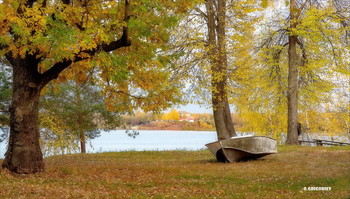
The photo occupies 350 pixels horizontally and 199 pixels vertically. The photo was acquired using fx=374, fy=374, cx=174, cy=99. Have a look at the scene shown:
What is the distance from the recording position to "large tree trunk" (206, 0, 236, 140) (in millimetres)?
19609

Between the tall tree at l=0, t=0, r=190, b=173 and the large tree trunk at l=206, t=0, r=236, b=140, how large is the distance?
632cm

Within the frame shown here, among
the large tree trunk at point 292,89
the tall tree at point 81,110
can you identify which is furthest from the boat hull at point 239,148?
the tall tree at point 81,110

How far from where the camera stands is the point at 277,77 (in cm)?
2647

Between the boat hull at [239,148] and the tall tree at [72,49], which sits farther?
the boat hull at [239,148]

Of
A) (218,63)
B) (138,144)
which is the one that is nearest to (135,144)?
(138,144)

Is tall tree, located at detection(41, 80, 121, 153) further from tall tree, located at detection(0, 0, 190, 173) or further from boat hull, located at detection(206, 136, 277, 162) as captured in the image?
tall tree, located at detection(0, 0, 190, 173)

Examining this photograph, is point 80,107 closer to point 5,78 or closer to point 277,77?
point 5,78

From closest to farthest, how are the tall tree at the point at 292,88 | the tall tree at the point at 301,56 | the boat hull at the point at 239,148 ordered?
the boat hull at the point at 239,148 < the tall tree at the point at 301,56 < the tall tree at the point at 292,88

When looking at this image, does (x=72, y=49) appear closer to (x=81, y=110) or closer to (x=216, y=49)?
(x=216, y=49)

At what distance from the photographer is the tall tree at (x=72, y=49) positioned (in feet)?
30.4

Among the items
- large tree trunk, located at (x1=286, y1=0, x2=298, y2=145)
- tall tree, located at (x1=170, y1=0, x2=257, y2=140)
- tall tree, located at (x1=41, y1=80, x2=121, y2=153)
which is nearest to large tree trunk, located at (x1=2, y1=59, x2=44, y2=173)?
tall tree, located at (x1=170, y1=0, x2=257, y2=140)

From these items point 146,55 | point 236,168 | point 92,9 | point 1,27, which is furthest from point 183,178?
point 1,27

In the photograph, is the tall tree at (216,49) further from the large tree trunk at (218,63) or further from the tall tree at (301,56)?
the tall tree at (301,56)

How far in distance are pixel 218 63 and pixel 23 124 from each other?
442 inches
